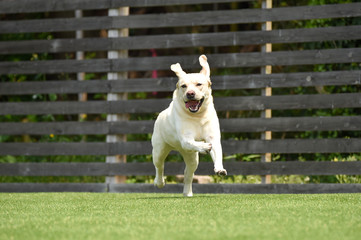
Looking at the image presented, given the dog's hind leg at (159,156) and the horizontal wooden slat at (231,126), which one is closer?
the dog's hind leg at (159,156)

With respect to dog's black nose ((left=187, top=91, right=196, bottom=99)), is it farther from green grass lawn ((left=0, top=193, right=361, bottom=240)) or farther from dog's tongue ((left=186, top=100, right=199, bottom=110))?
green grass lawn ((left=0, top=193, right=361, bottom=240))

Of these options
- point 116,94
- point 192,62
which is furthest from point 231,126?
point 116,94

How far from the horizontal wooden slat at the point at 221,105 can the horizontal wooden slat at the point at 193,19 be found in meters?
0.93

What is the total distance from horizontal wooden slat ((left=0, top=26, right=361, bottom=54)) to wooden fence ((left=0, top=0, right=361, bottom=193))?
12 mm

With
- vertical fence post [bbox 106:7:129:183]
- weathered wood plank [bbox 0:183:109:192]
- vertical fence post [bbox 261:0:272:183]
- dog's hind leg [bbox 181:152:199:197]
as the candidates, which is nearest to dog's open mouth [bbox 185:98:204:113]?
dog's hind leg [bbox 181:152:199:197]

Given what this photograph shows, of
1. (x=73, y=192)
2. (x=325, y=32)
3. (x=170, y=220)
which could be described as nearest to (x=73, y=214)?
(x=170, y=220)

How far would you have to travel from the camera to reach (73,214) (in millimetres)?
4742

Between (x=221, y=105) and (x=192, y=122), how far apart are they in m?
2.05

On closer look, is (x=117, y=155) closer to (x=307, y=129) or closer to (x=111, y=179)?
(x=111, y=179)

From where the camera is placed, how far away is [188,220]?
418 cm

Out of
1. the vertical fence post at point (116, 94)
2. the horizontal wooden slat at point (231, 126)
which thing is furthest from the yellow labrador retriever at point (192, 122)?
the vertical fence post at point (116, 94)

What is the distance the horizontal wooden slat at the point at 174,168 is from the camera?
771 centimetres

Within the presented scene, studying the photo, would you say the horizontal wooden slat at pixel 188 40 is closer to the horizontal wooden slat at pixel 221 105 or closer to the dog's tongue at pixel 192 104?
the horizontal wooden slat at pixel 221 105

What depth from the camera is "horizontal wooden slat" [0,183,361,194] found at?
7.64 meters
